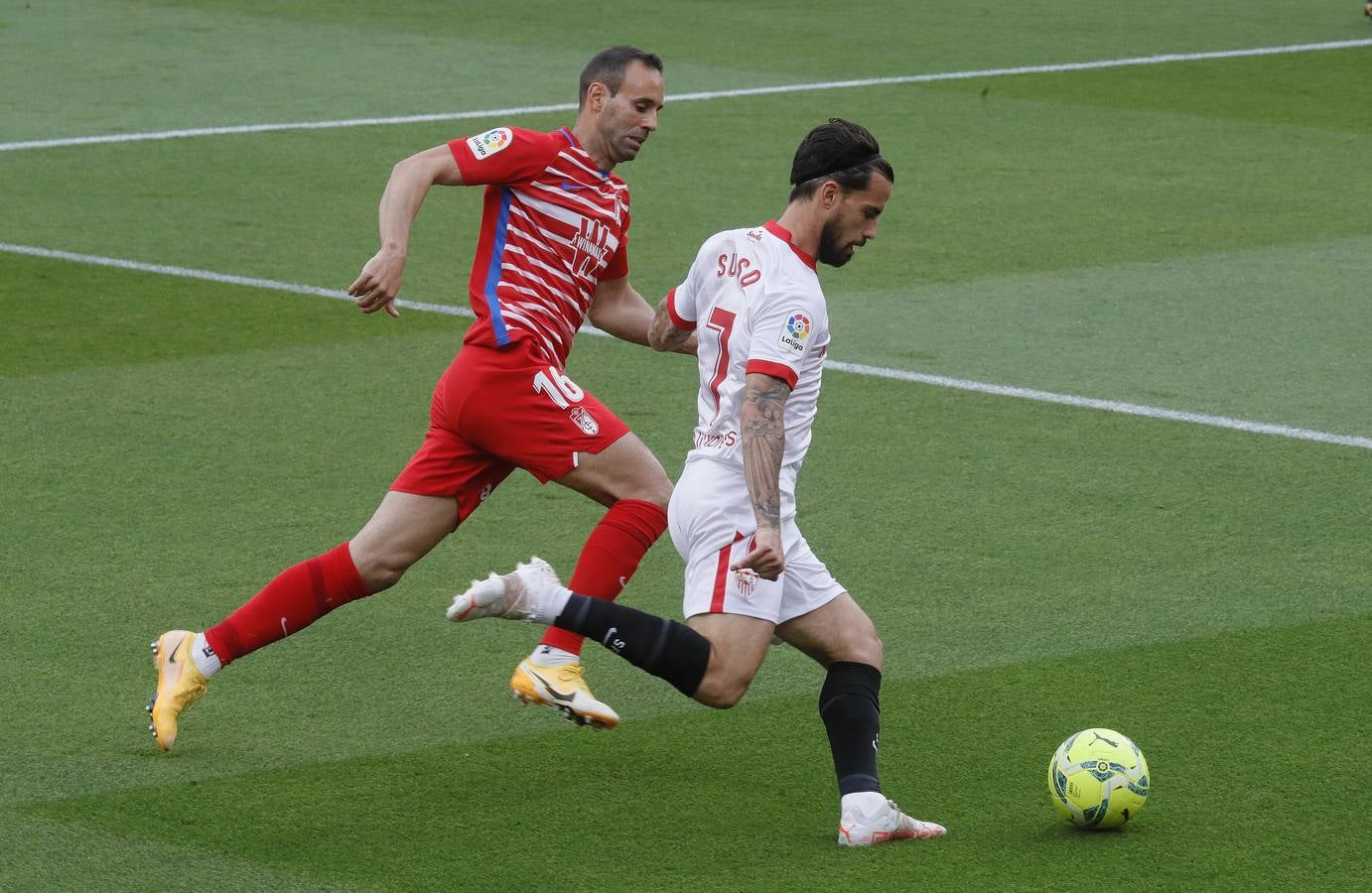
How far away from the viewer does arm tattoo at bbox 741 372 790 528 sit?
5.61m

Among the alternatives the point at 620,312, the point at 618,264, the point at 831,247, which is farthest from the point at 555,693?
the point at 831,247

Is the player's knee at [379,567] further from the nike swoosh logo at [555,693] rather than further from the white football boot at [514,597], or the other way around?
the white football boot at [514,597]

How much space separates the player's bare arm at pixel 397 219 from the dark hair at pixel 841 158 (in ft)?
3.90

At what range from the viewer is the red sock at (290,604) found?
655 cm

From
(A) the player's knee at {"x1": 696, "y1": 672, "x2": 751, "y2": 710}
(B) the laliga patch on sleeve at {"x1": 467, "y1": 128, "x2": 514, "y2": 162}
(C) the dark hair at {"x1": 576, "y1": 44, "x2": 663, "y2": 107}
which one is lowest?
(A) the player's knee at {"x1": 696, "y1": 672, "x2": 751, "y2": 710}

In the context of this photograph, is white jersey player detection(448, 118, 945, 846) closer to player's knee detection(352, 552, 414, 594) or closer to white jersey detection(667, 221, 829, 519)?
white jersey detection(667, 221, 829, 519)

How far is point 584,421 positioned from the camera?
22.0ft

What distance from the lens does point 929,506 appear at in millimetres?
8953

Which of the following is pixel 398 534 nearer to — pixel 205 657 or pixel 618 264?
pixel 205 657

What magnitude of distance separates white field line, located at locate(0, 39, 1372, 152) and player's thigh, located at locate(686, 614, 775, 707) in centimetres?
1264

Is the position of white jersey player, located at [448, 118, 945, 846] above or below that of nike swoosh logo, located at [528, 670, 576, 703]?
above

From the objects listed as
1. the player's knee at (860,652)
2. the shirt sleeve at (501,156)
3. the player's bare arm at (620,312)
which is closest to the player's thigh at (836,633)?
the player's knee at (860,652)

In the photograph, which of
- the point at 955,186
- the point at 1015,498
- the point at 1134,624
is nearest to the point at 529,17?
the point at 955,186

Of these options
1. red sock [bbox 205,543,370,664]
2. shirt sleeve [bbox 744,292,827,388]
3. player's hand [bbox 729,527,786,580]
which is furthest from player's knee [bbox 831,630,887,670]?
red sock [bbox 205,543,370,664]
